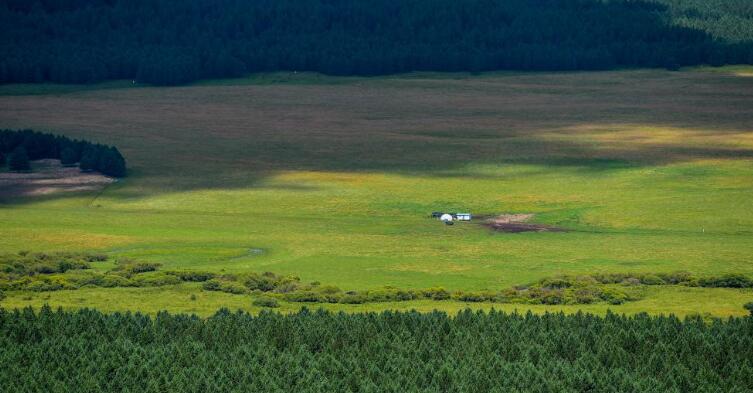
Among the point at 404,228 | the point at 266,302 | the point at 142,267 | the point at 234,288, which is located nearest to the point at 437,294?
the point at 266,302

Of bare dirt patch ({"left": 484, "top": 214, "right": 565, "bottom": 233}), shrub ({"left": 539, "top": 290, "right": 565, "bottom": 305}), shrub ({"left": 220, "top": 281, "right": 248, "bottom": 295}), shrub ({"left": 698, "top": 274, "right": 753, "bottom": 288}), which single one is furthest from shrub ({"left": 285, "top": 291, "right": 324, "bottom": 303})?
bare dirt patch ({"left": 484, "top": 214, "right": 565, "bottom": 233})

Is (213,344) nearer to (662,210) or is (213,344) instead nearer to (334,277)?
(334,277)

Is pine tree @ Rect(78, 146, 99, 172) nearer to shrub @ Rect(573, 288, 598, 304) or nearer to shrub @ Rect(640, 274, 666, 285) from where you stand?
shrub @ Rect(640, 274, 666, 285)

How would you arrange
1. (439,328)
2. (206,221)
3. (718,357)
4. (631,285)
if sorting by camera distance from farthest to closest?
1. (206,221)
2. (631,285)
3. (439,328)
4. (718,357)

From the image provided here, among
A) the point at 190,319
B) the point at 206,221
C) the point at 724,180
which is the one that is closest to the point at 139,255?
the point at 206,221

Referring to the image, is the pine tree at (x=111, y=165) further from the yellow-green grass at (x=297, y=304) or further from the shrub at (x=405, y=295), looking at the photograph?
the shrub at (x=405, y=295)
